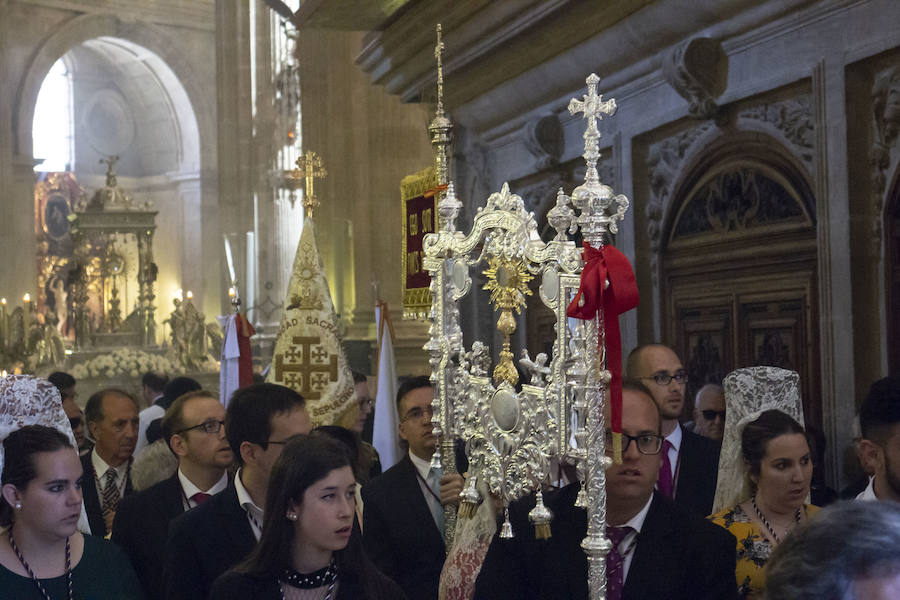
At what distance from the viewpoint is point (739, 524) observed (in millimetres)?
3814

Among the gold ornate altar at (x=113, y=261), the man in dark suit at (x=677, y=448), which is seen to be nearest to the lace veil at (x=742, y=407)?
the man in dark suit at (x=677, y=448)

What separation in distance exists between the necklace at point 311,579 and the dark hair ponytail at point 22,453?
3.19ft

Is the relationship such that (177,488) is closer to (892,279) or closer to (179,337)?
(892,279)

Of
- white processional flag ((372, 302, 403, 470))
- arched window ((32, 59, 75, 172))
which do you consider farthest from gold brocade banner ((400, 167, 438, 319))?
arched window ((32, 59, 75, 172))

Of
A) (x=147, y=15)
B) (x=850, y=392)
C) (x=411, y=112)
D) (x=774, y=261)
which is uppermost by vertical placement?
(x=147, y=15)

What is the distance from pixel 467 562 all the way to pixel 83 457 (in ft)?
9.29

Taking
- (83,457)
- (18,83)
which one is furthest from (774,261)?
(18,83)

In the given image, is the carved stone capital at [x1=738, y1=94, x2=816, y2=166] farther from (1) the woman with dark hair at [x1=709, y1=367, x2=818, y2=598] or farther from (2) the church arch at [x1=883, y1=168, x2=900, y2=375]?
(1) the woman with dark hair at [x1=709, y1=367, x2=818, y2=598]

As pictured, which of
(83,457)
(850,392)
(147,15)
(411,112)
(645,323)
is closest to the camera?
(850,392)

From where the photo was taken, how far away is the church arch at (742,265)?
19.7ft

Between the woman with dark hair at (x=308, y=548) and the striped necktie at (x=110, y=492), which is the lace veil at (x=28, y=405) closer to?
the woman with dark hair at (x=308, y=548)

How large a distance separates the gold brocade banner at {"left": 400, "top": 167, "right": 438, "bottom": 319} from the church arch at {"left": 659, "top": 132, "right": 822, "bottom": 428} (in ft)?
5.33

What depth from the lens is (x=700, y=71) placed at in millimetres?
6402

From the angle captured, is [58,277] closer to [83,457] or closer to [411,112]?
[411,112]
